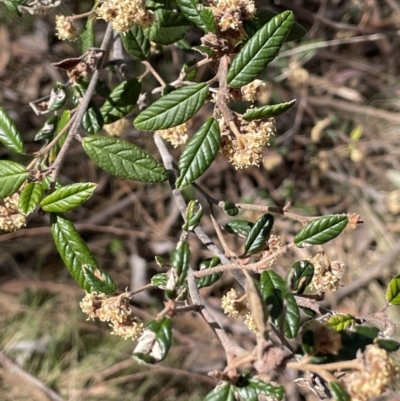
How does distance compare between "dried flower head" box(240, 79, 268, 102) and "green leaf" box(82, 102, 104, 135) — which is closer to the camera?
"dried flower head" box(240, 79, 268, 102)

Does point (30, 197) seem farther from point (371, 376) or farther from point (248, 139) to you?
point (371, 376)

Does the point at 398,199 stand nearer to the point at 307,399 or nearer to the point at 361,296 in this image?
the point at 361,296

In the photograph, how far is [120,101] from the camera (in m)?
1.15

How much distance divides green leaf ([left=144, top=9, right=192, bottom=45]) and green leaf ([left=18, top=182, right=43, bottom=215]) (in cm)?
42

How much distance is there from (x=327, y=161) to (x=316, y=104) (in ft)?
1.07

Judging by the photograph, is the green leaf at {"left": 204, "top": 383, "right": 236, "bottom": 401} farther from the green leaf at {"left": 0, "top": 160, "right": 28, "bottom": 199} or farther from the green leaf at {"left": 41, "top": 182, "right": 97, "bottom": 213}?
the green leaf at {"left": 0, "top": 160, "right": 28, "bottom": 199}

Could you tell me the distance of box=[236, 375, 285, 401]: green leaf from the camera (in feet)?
2.19

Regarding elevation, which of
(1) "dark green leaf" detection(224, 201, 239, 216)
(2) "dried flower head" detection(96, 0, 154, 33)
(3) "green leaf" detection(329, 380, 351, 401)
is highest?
(2) "dried flower head" detection(96, 0, 154, 33)

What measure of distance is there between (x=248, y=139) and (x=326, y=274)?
1.01ft

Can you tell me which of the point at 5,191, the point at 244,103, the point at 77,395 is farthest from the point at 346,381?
the point at 77,395

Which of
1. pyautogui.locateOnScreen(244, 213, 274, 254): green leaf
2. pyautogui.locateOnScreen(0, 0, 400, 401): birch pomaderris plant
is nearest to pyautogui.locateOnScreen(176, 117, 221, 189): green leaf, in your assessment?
pyautogui.locateOnScreen(0, 0, 400, 401): birch pomaderris plant

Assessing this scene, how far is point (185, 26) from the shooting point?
1.12 m

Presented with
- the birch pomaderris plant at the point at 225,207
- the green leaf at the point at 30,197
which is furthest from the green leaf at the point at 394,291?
the green leaf at the point at 30,197

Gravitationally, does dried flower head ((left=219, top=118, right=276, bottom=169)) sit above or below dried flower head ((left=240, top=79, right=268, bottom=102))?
below
